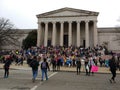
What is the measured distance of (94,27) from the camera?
199 feet

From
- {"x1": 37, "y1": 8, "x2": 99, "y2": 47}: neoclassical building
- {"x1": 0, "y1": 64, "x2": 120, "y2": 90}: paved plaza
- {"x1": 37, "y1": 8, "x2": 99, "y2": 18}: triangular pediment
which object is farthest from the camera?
{"x1": 37, "y1": 8, "x2": 99, "y2": 18}: triangular pediment

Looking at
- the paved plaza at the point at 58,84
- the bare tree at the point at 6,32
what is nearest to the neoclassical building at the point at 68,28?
the bare tree at the point at 6,32

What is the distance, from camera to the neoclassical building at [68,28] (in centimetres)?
6097

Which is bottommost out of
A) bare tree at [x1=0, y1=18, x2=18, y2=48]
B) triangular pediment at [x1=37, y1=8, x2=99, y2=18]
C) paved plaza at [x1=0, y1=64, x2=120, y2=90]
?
paved plaza at [x1=0, y1=64, x2=120, y2=90]

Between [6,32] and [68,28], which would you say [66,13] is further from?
[6,32]

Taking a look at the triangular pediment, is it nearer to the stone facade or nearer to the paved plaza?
the stone facade

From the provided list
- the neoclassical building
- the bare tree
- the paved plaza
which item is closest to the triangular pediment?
the neoclassical building

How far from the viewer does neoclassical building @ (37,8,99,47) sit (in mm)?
60969

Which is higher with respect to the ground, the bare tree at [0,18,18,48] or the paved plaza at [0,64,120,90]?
the bare tree at [0,18,18,48]

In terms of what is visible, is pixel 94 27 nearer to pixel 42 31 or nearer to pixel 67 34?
pixel 67 34

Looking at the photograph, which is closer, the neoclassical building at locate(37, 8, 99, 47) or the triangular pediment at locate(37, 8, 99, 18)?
the neoclassical building at locate(37, 8, 99, 47)

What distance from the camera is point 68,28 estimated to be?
2557 inches

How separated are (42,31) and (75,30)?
9657 millimetres

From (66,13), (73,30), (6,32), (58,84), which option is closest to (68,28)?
(73,30)
